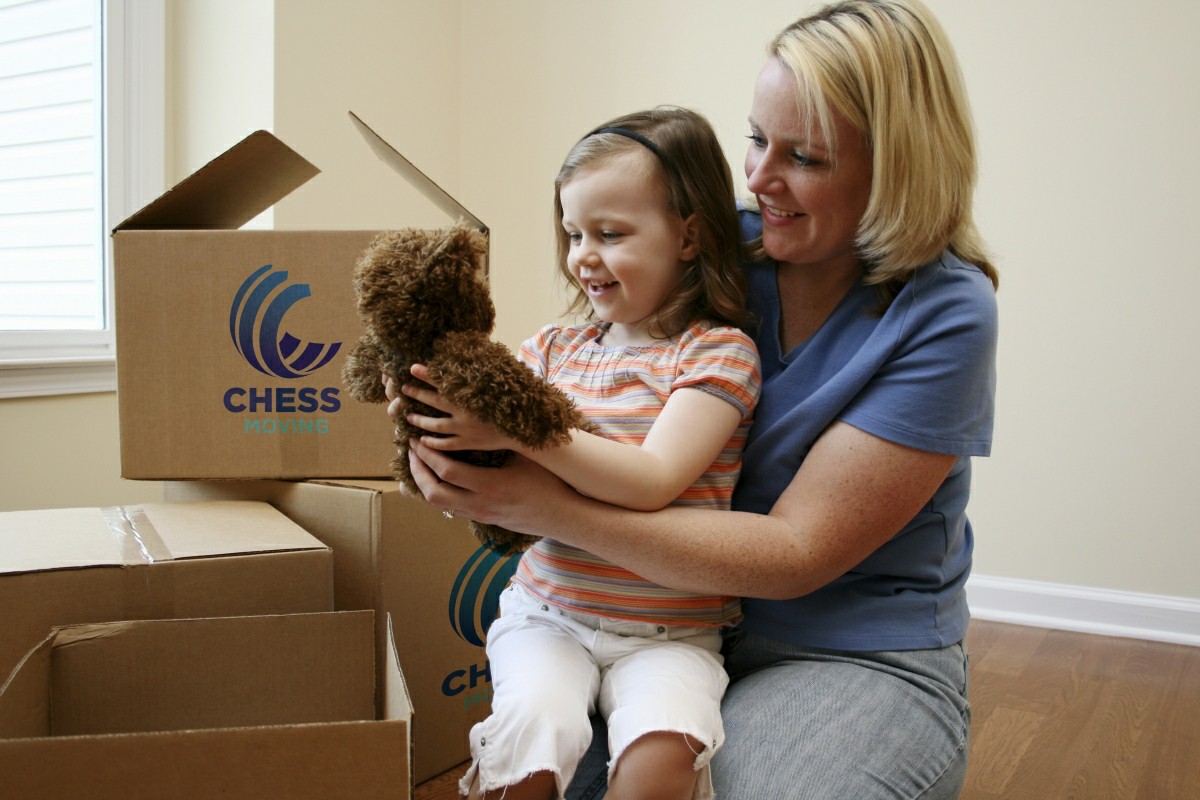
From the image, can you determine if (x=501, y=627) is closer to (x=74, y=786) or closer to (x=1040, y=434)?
(x=74, y=786)

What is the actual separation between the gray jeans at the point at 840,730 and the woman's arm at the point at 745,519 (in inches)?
4.1

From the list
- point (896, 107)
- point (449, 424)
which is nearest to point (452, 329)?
point (449, 424)

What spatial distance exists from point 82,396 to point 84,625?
1.27 m

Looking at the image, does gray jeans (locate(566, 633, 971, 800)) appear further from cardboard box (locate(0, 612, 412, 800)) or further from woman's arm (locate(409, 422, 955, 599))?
cardboard box (locate(0, 612, 412, 800))

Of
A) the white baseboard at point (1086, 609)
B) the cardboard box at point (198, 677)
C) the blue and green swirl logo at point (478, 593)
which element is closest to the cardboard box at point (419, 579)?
the blue and green swirl logo at point (478, 593)

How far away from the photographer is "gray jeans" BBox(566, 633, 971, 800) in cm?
97

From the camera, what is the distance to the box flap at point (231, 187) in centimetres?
139

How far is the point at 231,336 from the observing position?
145 centimetres

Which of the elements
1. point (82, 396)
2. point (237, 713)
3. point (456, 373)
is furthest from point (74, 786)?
point (82, 396)

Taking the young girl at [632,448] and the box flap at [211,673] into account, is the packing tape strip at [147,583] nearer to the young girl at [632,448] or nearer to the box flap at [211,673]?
the box flap at [211,673]

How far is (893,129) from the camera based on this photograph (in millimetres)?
1025

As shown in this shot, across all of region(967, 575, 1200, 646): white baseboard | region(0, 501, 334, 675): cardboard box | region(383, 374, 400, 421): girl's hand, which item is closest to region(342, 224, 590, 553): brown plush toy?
region(383, 374, 400, 421): girl's hand

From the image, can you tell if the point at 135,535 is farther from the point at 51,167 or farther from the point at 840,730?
the point at 51,167

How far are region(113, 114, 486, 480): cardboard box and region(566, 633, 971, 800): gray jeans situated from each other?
707 mm
